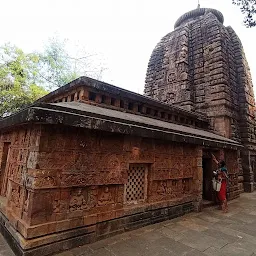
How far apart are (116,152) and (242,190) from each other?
28.7 ft

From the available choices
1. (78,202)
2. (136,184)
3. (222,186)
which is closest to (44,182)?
(78,202)

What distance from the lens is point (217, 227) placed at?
474 cm

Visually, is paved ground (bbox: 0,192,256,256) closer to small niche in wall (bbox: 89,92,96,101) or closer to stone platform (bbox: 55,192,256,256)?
stone platform (bbox: 55,192,256,256)

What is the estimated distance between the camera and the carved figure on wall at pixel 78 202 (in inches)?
138

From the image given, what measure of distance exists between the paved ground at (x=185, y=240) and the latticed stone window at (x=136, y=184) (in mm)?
690

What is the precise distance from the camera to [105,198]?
396cm

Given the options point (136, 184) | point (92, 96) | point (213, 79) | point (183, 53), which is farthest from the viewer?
point (183, 53)

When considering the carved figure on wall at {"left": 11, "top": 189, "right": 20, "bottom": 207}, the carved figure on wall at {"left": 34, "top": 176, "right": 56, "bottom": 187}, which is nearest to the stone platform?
the carved figure on wall at {"left": 34, "top": 176, "right": 56, "bottom": 187}

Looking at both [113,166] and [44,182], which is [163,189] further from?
[44,182]

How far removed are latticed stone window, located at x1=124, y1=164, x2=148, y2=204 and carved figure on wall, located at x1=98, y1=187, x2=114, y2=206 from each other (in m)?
0.55

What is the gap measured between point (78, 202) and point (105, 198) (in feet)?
1.97

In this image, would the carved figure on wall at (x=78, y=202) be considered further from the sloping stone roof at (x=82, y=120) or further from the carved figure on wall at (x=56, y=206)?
the sloping stone roof at (x=82, y=120)

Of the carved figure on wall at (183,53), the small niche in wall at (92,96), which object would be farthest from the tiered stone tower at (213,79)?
the small niche in wall at (92,96)

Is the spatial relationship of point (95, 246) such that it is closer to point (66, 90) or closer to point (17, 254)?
point (17, 254)
